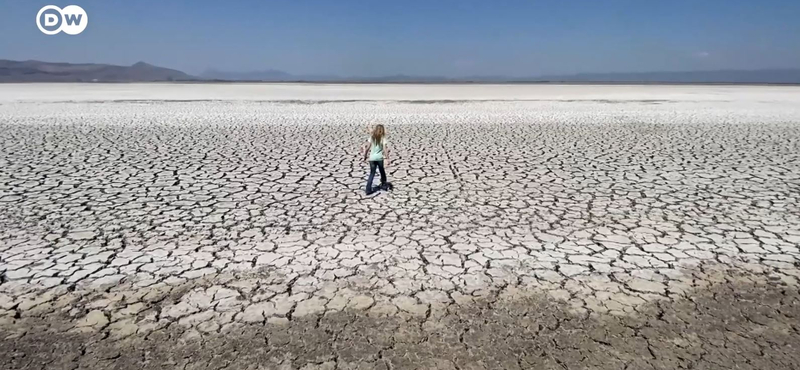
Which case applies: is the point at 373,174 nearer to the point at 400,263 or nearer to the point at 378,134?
the point at 378,134

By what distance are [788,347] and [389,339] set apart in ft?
6.79

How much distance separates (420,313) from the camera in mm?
2775

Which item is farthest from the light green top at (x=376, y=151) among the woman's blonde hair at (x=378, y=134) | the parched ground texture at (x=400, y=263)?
the parched ground texture at (x=400, y=263)

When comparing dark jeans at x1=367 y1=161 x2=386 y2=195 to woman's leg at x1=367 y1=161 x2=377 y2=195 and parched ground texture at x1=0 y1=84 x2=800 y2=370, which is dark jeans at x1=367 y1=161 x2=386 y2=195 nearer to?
woman's leg at x1=367 y1=161 x2=377 y2=195

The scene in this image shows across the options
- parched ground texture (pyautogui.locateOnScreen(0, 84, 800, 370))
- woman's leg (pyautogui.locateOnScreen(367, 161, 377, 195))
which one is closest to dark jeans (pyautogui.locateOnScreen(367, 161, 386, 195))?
woman's leg (pyautogui.locateOnScreen(367, 161, 377, 195))

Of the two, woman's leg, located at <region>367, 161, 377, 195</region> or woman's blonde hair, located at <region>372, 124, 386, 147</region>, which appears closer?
→ woman's blonde hair, located at <region>372, 124, 386, 147</region>

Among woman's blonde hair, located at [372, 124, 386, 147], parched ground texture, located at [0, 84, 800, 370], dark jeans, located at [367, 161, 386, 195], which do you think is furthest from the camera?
dark jeans, located at [367, 161, 386, 195]

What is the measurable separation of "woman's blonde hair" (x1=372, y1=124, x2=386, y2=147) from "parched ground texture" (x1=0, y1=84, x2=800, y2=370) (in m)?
0.63

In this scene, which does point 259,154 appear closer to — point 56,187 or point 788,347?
point 56,187

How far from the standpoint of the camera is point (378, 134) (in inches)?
198

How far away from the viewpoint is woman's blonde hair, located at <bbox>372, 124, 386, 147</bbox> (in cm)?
500

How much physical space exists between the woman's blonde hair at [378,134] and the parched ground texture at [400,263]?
0.63 m

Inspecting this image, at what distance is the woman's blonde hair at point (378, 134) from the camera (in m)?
5.00

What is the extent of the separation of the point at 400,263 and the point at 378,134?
6.31 ft
